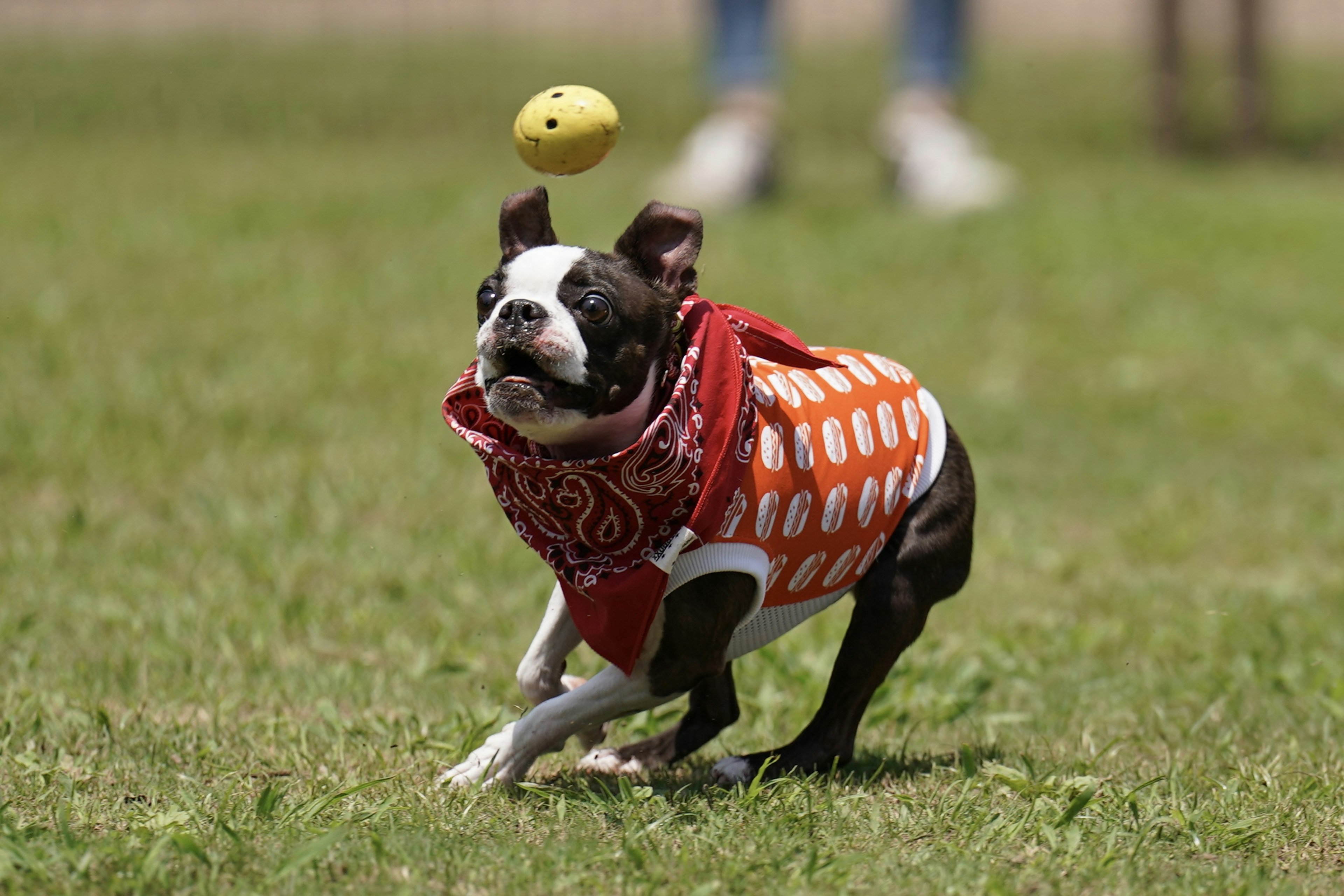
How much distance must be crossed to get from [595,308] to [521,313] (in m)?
0.18

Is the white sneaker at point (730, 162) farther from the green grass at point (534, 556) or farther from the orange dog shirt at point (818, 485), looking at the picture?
the orange dog shirt at point (818, 485)

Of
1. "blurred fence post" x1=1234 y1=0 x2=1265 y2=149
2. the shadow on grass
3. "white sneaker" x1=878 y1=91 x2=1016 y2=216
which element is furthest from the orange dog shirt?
"blurred fence post" x1=1234 y1=0 x2=1265 y2=149

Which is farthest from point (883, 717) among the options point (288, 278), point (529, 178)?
point (529, 178)

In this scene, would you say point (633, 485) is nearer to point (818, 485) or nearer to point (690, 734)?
point (818, 485)

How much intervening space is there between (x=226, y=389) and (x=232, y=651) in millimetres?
3867

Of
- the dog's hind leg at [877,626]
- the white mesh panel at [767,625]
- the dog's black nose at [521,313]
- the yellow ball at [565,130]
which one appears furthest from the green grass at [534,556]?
the yellow ball at [565,130]

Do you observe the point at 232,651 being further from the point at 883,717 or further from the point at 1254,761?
the point at 1254,761

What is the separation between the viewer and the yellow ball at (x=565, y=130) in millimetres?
3781

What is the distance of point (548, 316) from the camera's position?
354 centimetres

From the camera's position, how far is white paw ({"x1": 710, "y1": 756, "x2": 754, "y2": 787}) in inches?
166

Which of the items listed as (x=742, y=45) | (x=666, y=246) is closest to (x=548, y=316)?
(x=666, y=246)

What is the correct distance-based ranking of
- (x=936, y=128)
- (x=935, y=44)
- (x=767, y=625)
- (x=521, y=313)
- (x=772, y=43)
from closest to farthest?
(x=521, y=313) < (x=767, y=625) < (x=936, y=128) < (x=935, y=44) < (x=772, y=43)

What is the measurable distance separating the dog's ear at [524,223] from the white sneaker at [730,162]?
9466 millimetres

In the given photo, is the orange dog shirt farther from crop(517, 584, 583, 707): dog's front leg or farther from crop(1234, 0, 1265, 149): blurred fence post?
crop(1234, 0, 1265, 149): blurred fence post
